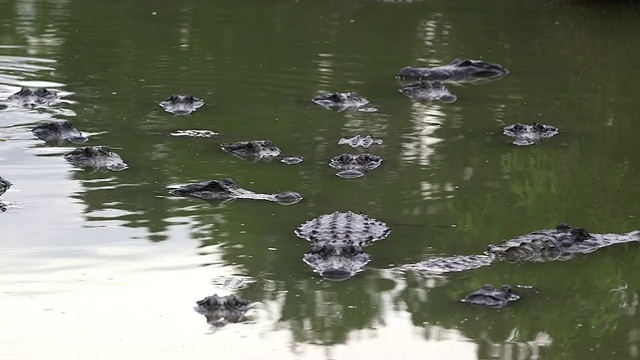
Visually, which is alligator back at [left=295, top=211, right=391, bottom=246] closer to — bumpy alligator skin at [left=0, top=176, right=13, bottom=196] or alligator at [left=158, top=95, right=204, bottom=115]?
bumpy alligator skin at [left=0, top=176, right=13, bottom=196]

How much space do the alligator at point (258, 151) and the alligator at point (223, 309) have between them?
4418 millimetres

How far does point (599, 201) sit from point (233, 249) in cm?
383

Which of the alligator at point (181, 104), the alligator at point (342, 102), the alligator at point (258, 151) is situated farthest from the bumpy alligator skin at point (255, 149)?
the alligator at point (342, 102)

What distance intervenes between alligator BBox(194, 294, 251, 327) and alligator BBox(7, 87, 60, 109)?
7.17 metres

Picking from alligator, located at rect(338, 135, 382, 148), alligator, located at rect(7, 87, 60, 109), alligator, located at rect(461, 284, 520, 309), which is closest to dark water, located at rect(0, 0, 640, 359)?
alligator, located at rect(461, 284, 520, 309)

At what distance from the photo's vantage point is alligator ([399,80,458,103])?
53.5 ft

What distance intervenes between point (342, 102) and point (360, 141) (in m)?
A: 1.92

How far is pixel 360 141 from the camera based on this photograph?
1368 cm

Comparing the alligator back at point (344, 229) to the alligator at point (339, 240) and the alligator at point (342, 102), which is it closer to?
the alligator at point (339, 240)

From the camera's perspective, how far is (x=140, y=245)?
396 inches

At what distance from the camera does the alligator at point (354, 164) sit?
1244cm

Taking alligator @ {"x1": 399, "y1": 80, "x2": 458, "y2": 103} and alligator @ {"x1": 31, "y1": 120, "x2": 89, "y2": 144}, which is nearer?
alligator @ {"x1": 31, "y1": 120, "x2": 89, "y2": 144}

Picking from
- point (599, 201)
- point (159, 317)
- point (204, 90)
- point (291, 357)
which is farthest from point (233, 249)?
point (204, 90)

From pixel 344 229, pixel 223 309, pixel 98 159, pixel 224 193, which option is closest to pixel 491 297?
pixel 344 229
